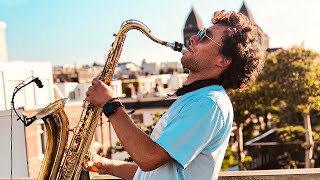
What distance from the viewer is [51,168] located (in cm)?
228

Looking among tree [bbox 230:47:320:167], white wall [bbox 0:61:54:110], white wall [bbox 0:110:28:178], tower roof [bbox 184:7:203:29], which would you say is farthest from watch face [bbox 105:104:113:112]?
tower roof [bbox 184:7:203:29]

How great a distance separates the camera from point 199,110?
169cm

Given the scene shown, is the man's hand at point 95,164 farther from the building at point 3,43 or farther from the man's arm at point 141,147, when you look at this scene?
the building at point 3,43

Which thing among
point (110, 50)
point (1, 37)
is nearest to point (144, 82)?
point (1, 37)

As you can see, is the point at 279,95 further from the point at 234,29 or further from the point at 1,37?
the point at 234,29

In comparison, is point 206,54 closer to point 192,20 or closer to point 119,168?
point 119,168

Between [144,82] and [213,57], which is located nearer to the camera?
[213,57]

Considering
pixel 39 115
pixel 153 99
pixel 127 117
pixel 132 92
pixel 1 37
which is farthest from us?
pixel 132 92

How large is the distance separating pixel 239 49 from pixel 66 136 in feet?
3.16

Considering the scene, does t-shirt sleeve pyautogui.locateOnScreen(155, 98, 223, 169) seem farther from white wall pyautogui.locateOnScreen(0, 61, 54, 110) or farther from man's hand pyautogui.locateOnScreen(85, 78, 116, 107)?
white wall pyautogui.locateOnScreen(0, 61, 54, 110)

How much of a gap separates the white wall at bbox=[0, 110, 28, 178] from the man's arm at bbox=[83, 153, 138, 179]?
3.25ft

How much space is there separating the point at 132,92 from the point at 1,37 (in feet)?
67.4

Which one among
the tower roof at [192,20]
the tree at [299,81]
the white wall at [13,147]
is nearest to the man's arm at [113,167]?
the white wall at [13,147]

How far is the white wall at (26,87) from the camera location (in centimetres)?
490
